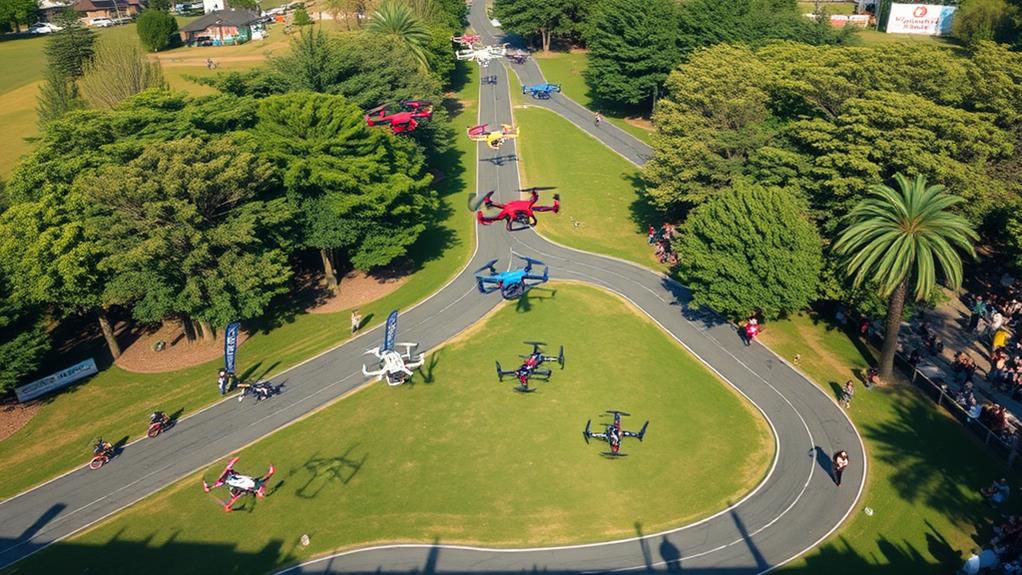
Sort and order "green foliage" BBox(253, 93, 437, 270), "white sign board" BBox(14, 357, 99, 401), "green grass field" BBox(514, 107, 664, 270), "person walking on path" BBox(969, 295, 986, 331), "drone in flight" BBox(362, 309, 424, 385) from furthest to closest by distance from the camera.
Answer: "green grass field" BBox(514, 107, 664, 270) → "green foliage" BBox(253, 93, 437, 270) → "person walking on path" BBox(969, 295, 986, 331) → "white sign board" BBox(14, 357, 99, 401) → "drone in flight" BBox(362, 309, 424, 385)

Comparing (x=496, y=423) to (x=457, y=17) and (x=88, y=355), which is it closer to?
(x=88, y=355)

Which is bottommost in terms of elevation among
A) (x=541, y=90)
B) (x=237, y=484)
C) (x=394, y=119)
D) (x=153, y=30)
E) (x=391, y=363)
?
(x=237, y=484)

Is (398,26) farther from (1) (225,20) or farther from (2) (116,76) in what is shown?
(1) (225,20)

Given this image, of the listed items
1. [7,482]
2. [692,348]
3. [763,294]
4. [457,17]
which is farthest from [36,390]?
[457,17]

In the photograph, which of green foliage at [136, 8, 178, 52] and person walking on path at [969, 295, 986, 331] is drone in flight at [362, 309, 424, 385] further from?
green foliage at [136, 8, 178, 52]

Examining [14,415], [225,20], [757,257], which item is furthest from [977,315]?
[225,20]

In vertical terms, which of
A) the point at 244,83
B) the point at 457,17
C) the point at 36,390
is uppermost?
the point at 457,17

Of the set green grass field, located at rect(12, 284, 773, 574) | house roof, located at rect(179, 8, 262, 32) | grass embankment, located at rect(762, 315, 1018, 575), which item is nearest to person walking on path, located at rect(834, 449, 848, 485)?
grass embankment, located at rect(762, 315, 1018, 575)
